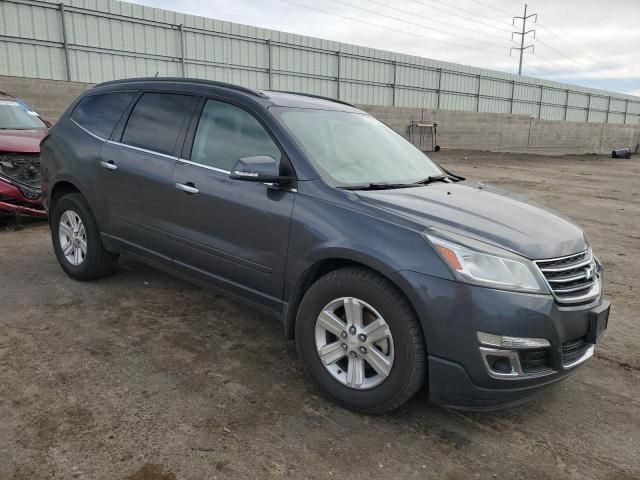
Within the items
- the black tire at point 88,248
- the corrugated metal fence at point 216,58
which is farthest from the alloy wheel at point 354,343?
the corrugated metal fence at point 216,58

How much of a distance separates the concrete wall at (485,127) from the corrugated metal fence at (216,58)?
67cm

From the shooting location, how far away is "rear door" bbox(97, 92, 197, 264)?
3855 millimetres

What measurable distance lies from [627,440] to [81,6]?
55.5 feet

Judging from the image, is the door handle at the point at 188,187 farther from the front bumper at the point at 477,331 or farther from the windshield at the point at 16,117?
the windshield at the point at 16,117

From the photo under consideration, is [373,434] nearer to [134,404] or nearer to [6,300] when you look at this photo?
[134,404]

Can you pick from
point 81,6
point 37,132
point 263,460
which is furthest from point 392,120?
point 263,460

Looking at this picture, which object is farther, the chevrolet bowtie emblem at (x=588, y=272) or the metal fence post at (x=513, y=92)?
the metal fence post at (x=513, y=92)

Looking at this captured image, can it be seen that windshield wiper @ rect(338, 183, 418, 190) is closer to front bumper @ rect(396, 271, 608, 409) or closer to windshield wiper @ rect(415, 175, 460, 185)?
windshield wiper @ rect(415, 175, 460, 185)

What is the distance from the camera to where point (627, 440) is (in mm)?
2775

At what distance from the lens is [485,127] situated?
30.4 meters

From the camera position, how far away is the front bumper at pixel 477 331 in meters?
2.47

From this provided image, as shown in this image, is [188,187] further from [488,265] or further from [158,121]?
[488,265]

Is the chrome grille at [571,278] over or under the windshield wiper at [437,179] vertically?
under

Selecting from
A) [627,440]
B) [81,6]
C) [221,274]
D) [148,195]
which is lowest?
[627,440]
